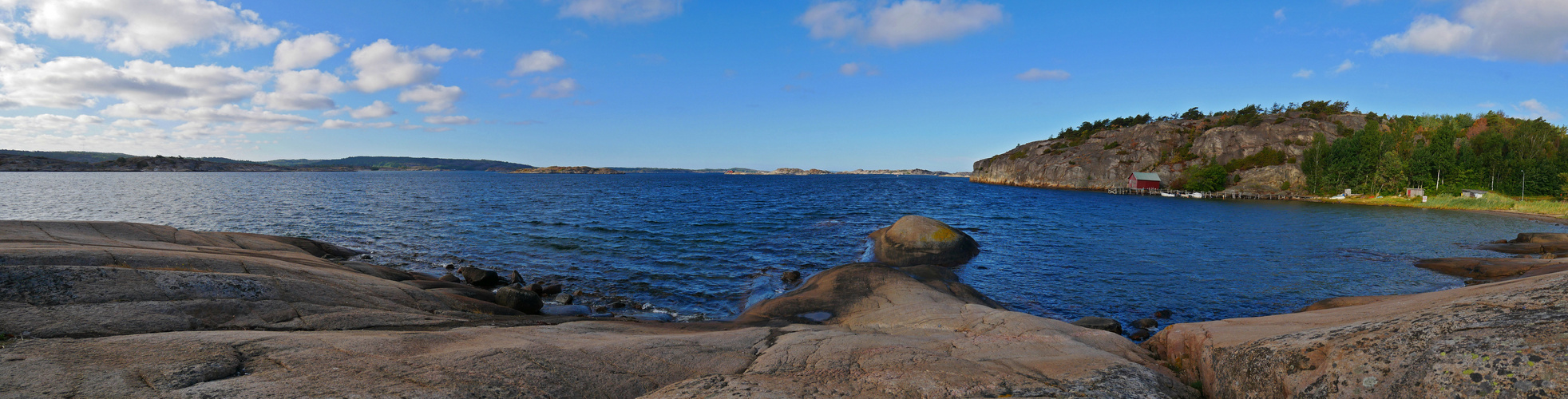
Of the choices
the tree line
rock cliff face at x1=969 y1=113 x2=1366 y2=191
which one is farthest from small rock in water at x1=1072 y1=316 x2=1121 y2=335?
rock cliff face at x1=969 y1=113 x2=1366 y2=191

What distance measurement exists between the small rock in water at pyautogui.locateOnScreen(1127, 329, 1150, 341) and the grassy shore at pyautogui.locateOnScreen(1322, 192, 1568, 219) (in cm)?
6741

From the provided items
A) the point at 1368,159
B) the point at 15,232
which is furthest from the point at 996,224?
the point at 1368,159

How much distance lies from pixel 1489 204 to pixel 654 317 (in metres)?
91.4

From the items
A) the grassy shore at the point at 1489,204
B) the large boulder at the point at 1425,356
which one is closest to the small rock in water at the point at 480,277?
the large boulder at the point at 1425,356

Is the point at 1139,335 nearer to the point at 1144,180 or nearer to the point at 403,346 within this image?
the point at 403,346

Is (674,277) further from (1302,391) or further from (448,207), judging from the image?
(448,207)

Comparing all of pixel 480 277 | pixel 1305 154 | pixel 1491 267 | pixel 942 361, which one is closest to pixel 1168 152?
pixel 1305 154

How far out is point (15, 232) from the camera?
43.7 ft

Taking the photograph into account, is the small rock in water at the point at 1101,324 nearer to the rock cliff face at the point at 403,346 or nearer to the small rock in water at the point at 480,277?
the rock cliff face at the point at 403,346

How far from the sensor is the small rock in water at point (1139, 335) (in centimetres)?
1514

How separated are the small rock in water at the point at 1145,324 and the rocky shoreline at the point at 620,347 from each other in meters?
5.14

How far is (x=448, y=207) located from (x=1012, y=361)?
5746cm

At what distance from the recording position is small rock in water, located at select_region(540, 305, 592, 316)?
16.9 m

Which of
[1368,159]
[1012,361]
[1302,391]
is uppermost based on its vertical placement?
[1368,159]
